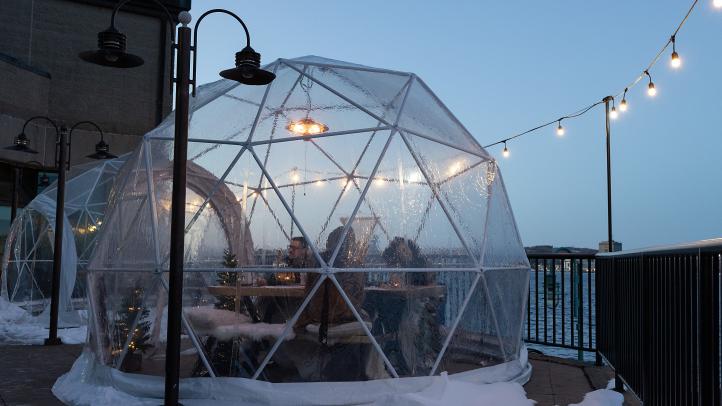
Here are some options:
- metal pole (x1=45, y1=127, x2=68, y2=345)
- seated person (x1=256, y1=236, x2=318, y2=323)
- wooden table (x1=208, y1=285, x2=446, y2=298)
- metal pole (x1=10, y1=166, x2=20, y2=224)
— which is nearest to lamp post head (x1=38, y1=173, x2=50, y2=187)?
metal pole (x1=10, y1=166, x2=20, y2=224)

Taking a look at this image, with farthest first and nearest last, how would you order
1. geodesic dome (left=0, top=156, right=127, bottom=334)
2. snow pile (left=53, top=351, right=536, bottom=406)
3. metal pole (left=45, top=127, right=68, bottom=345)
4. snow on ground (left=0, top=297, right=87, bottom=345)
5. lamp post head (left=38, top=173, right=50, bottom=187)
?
lamp post head (left=38, top=173, right=50, bottom=187)
geodesic dome (left=0, top=156, right=127, bottom=334)
snow on ground (left=0, top=297, right=87, bottom=345)
metal pole (left=45, top=127, right=68, bottom=345)
snow pile (left=53, top=351, right=536, bottom=406)

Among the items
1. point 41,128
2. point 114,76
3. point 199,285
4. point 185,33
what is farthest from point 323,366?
point 114,76

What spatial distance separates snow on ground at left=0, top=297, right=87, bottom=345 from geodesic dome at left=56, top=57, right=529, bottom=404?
4331mm

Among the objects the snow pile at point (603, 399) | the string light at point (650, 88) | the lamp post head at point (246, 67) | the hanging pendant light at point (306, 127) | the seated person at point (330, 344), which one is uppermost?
the string light at point (650, 88)

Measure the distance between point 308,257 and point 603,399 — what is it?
2.95 meters

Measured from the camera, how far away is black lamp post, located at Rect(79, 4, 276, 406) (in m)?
4.82

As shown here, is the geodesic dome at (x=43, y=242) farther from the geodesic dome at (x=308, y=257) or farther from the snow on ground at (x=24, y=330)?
the geodesic dome at (x=308, y=257)

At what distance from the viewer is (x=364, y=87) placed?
704cm

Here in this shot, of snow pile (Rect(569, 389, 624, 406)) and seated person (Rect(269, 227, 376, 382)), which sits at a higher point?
seated person (Rect(269, 227, 376, 382))

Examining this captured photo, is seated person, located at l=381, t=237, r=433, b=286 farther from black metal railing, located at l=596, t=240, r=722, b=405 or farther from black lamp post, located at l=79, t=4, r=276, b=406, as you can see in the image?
black lamp post, located at l=79, t=4, r=276, b=406

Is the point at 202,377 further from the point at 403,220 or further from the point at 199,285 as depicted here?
the point at 403,220

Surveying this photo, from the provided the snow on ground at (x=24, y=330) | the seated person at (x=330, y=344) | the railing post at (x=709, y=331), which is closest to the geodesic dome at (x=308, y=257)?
the seated person at (x=330, y=344)

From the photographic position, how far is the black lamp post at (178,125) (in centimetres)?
482

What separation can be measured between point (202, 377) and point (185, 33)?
302 centimetres
